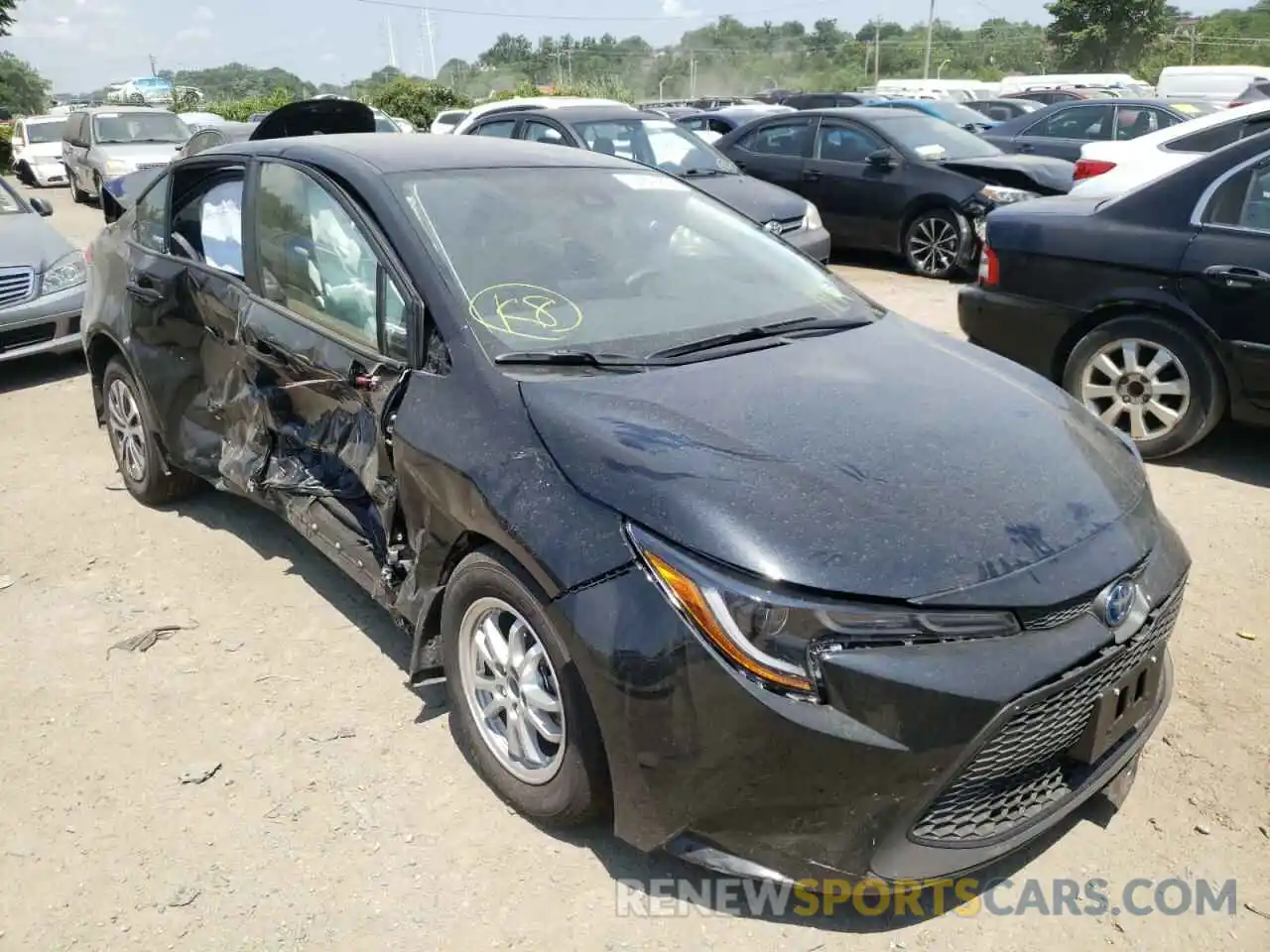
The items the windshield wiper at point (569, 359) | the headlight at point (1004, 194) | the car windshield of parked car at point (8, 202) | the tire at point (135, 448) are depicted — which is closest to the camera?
the windshield wiper at point (569, 359)

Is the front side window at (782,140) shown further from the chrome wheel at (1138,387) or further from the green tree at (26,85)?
the green tree at (26,85)

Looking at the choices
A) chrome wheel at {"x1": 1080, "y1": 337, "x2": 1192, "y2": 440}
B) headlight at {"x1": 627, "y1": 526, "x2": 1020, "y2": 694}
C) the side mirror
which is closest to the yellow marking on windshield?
headlight at {"x1": 627, "y1": 526, "x2": 1020, "y2": 694}

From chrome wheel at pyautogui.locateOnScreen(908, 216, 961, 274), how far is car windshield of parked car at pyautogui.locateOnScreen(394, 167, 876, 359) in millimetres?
6416

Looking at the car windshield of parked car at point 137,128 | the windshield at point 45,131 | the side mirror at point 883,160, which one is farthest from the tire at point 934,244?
the windshield at point 45,131

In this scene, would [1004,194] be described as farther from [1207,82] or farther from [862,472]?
[1207,82]

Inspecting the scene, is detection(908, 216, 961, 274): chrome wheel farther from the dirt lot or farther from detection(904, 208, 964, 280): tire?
the dirt lot

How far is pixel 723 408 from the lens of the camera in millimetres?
2674

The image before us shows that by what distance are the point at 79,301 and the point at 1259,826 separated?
7462 millimetres

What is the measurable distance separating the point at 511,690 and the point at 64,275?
628 cm

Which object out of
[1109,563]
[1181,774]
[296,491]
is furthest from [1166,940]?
[296,491]

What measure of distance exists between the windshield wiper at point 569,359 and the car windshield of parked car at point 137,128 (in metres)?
16.0

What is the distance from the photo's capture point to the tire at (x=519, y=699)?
95.7 inches

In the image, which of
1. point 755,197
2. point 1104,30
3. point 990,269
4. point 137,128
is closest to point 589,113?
point 755,197

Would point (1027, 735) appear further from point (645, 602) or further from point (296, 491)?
point (296, 491)
